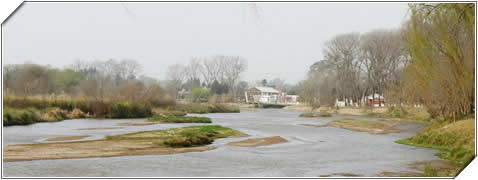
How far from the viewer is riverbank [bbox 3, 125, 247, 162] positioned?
609 centimetres

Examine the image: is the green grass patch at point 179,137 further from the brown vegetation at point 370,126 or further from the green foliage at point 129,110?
the green foliage at point 129,110

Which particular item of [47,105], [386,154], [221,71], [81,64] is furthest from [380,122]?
[47,105]

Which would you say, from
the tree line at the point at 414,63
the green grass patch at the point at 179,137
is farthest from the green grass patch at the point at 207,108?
the green grass patch at the point at 179,137

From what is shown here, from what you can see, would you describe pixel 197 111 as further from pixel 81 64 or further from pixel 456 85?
pixel 456 85

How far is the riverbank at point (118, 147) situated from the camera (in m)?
6.09

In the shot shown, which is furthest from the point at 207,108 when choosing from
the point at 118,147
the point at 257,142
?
the point at 118,147

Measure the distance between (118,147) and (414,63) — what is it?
19.8 feet

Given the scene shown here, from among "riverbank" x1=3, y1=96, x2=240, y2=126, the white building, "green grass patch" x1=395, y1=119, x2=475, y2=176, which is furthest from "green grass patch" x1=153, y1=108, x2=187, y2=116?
"green grass patch" x1=395, y1=119, x2=475, y2=176

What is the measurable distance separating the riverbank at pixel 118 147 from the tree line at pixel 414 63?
443 centimetres

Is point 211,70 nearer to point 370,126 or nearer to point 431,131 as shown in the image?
point 370,126

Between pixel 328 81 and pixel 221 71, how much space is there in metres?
5.22

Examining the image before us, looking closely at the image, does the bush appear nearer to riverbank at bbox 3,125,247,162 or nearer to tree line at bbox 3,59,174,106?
tree line at bbox 3,59,174,106

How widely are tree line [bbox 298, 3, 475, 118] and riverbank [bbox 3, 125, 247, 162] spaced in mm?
4427

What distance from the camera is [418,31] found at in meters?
6.62
